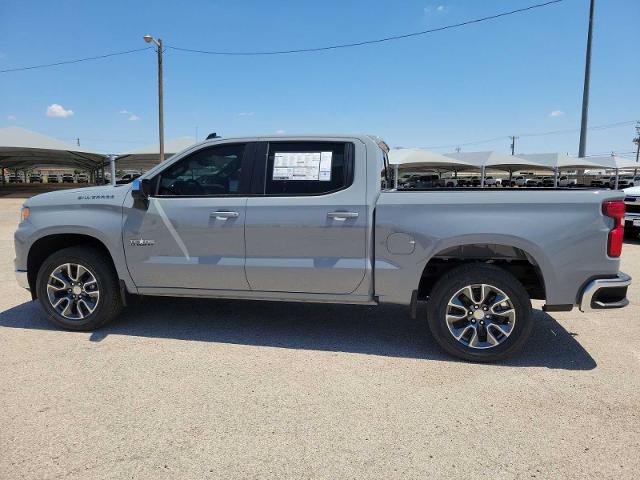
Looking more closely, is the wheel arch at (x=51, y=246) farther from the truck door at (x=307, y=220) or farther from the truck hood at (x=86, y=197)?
the truck door at (x=307, y=220)

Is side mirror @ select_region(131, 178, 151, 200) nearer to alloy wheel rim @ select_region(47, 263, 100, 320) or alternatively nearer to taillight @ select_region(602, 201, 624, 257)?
alloy wheel rim @ select_region(47, 263, 100, 320)

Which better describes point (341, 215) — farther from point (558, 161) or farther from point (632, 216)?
point (558, 161)

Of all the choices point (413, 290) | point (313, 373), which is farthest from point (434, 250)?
point (313, 373)

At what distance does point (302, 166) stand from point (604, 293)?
2.65 meters

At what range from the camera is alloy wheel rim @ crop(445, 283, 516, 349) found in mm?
3863

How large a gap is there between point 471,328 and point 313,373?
4.45ft

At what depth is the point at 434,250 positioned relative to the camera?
12.6 ft

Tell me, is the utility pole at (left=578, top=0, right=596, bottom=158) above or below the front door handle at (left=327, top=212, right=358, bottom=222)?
above

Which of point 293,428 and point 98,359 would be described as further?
point 98,359

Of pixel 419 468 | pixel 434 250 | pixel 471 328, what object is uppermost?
Result: pixel 434 250

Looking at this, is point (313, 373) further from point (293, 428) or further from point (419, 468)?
point (419, 468)

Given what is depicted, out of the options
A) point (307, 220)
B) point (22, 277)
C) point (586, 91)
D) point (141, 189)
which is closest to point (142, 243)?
point (141, 189)

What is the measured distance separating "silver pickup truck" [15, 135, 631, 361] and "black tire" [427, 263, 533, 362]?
0.01 m

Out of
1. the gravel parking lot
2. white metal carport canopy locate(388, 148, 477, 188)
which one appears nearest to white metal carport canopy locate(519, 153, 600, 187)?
white metal carport canopy locate(388, 148, 477, 188)
